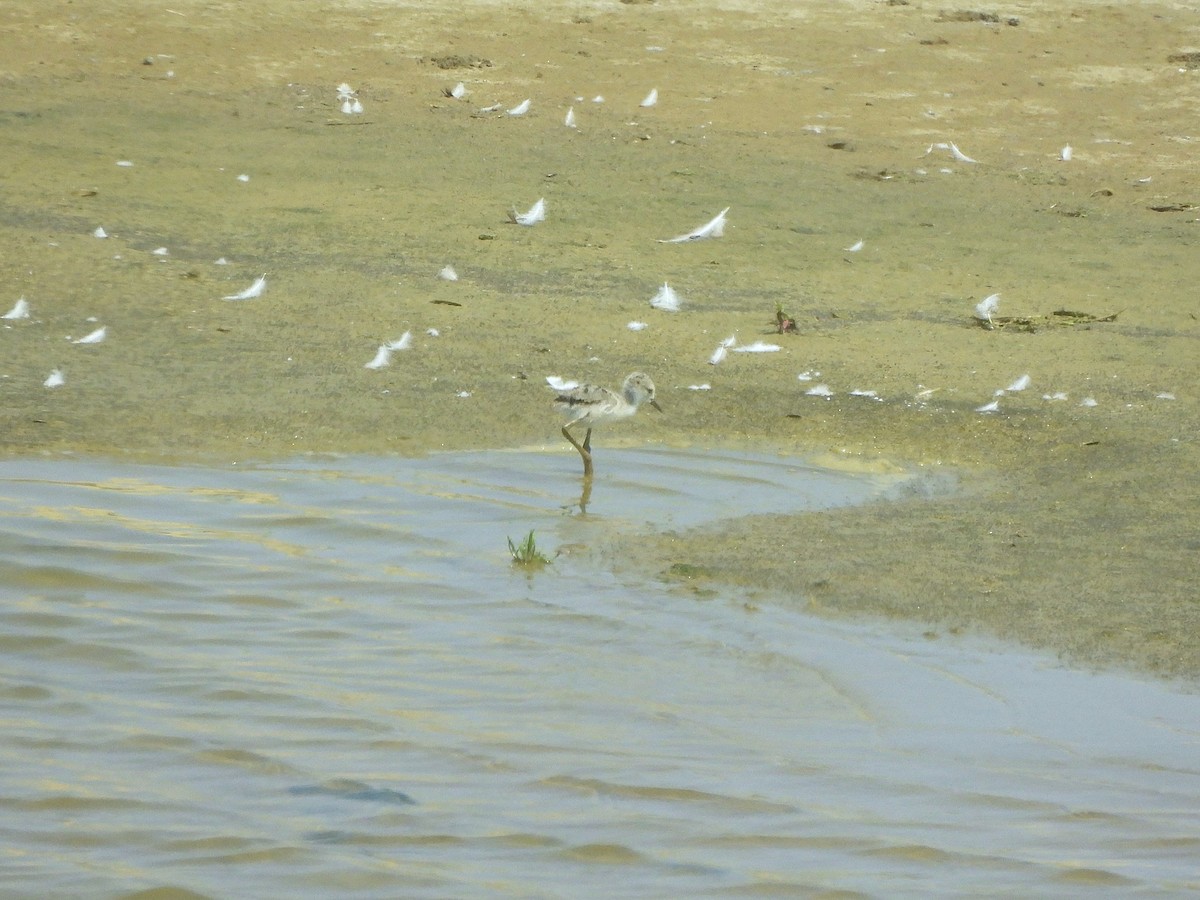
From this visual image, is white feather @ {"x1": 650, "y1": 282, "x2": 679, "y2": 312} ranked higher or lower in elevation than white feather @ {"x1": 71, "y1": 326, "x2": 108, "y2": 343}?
higher

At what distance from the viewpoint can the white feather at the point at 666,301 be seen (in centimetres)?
926

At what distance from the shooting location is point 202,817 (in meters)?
4.17

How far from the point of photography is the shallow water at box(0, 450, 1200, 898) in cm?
396

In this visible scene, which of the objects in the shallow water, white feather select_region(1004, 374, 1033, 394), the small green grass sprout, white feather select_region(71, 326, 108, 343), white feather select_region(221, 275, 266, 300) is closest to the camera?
the shallow water

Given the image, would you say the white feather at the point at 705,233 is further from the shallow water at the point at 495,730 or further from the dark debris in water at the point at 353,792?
the dark debris in water at the point at 353,792

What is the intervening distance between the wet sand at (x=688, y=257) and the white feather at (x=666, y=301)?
71 millimetres

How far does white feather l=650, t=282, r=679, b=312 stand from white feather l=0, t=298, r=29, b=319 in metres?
3.25

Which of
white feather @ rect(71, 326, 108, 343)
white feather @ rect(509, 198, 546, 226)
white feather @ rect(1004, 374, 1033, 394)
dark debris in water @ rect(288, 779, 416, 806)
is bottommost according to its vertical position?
dark debris in water @ rect(288, 779, 416, 806)

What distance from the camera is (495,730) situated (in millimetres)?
4699

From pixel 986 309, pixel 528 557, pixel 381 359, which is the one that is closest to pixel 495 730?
pixel 528 557

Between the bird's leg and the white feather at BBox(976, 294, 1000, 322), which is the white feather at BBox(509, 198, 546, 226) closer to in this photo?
the white feather at BBox(976, 294, 1000, 322)

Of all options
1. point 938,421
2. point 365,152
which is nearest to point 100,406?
point 938,421

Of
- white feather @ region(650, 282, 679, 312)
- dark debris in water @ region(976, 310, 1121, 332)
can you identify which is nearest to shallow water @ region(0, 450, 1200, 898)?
white feather @ region(650, 282, 679, 312)

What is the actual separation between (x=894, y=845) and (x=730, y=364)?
4.67 m
